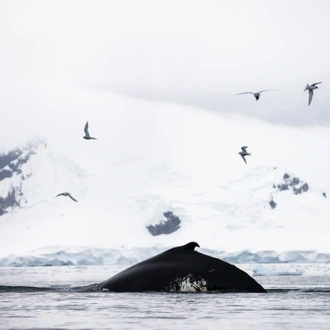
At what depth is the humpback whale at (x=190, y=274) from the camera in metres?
17.5

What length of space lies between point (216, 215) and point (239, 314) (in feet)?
561

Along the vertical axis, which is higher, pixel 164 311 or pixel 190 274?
pixel 190 274

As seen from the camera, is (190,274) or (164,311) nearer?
(164,311)

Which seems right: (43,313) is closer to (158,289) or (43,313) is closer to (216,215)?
(158,289)

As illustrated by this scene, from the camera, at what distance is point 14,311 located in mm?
15086

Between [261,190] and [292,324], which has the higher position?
[261,190]

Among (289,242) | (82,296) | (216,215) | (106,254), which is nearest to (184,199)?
(216,215)

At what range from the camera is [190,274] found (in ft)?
57.7

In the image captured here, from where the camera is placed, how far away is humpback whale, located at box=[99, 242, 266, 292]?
1755cm

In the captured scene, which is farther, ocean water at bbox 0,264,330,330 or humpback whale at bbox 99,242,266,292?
humpback whale at bbox 99,242,266,292

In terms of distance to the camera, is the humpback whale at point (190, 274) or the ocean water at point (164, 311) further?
the humpback whale at point (190, 274)

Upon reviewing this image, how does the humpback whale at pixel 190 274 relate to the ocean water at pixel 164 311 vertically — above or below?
above

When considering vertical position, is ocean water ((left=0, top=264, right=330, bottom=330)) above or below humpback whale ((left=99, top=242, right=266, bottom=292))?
below

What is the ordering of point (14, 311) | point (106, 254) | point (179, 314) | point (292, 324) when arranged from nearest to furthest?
point (292, 324)
point (179, 314)
point (14, 311)
point (106, 254)
